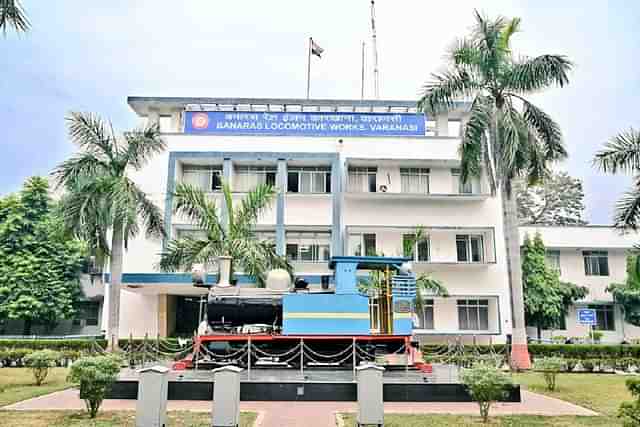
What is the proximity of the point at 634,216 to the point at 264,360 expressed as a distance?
11.6 metres

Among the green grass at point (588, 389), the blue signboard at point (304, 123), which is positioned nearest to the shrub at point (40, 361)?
the green grass at point (588, 389)

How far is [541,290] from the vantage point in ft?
97.8

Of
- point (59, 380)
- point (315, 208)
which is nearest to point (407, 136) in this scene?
point (315, 208)

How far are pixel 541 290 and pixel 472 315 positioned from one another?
487cm

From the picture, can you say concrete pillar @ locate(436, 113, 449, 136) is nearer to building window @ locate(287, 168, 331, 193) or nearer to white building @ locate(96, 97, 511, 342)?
white building @ locate(96, 97, 511, 342)

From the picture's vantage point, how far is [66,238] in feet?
62.8

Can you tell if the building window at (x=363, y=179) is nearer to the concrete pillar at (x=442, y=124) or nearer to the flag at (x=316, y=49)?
the concrete pillar at (x=442, y=124)

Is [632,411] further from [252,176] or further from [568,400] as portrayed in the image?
[252,176]

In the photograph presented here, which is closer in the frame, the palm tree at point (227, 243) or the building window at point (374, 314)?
the building window at point (374, 314)

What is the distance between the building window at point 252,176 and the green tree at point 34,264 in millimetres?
10976

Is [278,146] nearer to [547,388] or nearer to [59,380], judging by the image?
[59,380]

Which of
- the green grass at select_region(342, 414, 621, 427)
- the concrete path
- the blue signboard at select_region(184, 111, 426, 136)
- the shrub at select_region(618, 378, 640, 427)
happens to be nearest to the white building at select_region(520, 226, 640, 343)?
the blue signboard at select_region(184, 111, 426, 136)

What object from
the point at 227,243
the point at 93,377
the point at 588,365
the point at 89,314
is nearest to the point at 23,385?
the point at 93,377

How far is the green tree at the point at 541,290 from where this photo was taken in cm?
2975
